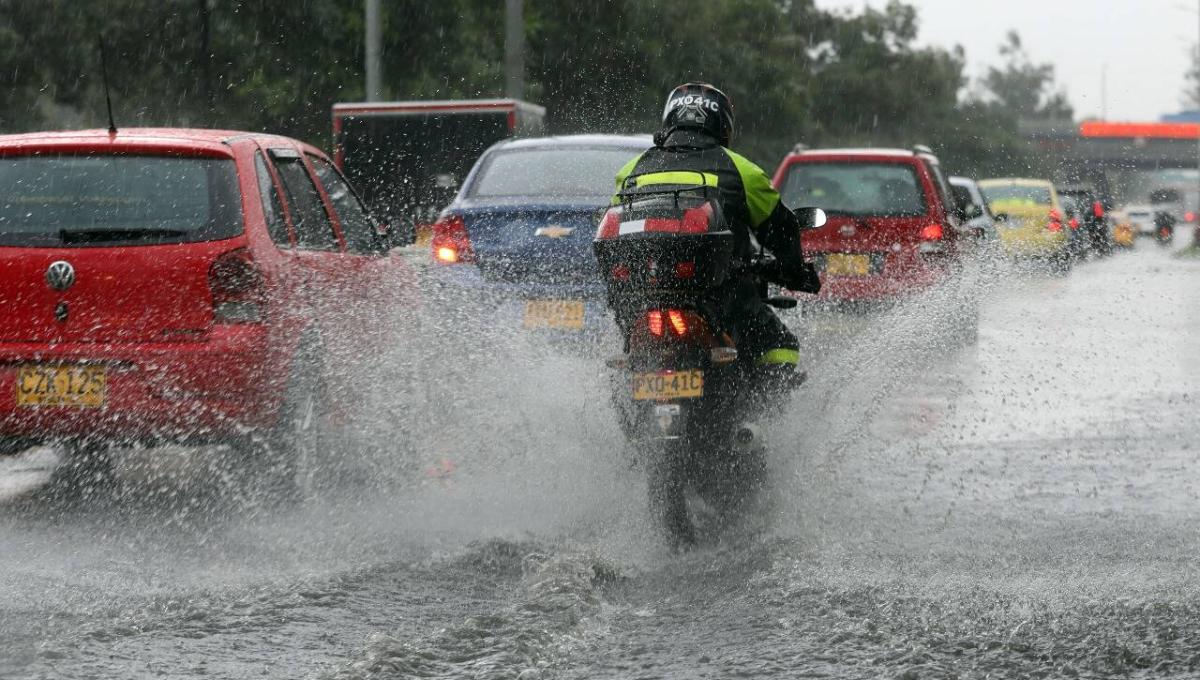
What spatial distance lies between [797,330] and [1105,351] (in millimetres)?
2959

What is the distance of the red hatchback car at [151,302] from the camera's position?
23.7ft

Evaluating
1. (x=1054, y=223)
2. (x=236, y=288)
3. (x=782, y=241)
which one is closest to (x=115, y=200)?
(x=236, y=288)

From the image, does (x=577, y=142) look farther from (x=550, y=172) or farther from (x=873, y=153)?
(x=873, y=153)

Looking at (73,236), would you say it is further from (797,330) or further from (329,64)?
(329,64)

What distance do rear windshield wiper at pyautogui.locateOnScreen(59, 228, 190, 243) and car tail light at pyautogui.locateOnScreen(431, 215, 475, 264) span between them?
3253mm

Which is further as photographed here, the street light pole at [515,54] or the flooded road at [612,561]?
the street light pole at [515,54]

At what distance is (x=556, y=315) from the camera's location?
32.4 feet

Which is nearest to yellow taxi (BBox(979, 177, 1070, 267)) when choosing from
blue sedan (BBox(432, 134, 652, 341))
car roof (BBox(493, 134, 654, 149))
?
car roof (BBox(493, 134, 654, 149))

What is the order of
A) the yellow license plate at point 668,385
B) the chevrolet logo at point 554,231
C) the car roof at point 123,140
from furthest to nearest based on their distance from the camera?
the chevrolet logo at point 554,231 < the car roof at point 123,140 < the yellow license plate at point 668,385

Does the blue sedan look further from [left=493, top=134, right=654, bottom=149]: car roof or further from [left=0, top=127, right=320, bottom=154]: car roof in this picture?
[left=0, top=127, right=320, bottom=154]: car roof

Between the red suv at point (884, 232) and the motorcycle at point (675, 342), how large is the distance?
334 inches

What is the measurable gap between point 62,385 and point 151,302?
1.50 feet

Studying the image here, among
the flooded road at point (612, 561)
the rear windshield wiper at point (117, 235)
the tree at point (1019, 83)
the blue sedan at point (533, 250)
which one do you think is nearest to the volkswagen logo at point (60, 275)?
the rear windshield wiper at point (117, 235)

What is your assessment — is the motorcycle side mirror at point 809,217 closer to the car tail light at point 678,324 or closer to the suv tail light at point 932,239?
the car tail light at point 678,324
